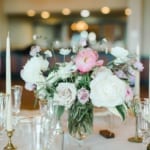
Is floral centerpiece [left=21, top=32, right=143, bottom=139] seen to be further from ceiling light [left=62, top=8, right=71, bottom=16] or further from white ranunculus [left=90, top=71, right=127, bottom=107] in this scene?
ceiling light [left=62, top=8, right=71, bottom=16]

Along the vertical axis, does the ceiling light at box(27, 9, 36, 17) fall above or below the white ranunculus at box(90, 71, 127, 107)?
above

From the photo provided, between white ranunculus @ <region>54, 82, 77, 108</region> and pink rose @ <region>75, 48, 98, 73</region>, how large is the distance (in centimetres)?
8

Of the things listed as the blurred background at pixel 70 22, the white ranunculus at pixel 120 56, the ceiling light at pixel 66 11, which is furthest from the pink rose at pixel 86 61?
the ceiling light at pixel 66 11

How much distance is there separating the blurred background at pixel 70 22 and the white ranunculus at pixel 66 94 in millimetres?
6065

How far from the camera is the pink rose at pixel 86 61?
1.32 m

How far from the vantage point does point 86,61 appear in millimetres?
1316

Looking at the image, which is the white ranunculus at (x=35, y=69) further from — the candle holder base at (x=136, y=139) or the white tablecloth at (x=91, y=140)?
the candle holder base at (x=136, y=139)

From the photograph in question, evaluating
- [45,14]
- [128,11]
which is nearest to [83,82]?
[128,11]

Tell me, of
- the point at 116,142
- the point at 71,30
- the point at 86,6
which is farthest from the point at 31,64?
the point at 71,30

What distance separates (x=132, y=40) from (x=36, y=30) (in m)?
2.97

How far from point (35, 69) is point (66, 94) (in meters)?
0.21

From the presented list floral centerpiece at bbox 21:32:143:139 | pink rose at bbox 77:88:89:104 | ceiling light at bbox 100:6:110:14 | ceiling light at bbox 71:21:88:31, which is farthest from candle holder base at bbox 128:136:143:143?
ceiling light at bbox 71:21:88:31

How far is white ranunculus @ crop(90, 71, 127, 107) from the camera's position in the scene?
4.16 feet

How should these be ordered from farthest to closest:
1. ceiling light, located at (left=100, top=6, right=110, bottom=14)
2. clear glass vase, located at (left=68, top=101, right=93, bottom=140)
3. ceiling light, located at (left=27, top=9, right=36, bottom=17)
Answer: ceiling light, located at (left=27, top=9, right=36, bottom=17), ceiling light, located at (left=100, top=6, right=110, bottom=14), clear glass vase, located at (left=68, top=101, right=93, bottom=140)
